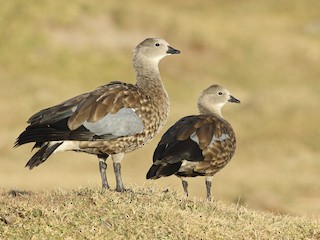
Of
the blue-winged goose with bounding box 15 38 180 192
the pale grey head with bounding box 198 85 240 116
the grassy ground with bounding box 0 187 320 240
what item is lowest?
the grassy ground with bounding box 0 187 320 240

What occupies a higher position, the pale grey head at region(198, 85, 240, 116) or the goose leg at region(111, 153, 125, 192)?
the pale grey head at region(198, 85, 240, 116)

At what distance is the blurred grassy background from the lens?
89.2 feet

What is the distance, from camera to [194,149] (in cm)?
1312

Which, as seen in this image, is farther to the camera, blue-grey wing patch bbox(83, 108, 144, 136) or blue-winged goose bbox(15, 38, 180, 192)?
blue-grey wing patch bbox(83, 108, 144, 136)

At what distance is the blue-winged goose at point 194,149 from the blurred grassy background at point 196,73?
8.94m

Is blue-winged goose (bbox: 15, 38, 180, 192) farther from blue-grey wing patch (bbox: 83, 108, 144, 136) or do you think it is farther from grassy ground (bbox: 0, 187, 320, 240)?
grassy ground (bbox: 0, 187, 320, 240)

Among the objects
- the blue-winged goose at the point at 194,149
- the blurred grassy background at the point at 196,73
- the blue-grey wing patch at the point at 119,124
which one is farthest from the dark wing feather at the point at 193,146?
the blurred grassy background at the point at 196,73

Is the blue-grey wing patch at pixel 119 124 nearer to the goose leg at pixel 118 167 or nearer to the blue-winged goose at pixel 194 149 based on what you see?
the goose leg at pixel 118 167

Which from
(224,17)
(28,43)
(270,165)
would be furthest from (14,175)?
(224,17)

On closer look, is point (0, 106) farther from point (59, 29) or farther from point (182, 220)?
point (182, 220)

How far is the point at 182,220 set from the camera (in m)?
10.8

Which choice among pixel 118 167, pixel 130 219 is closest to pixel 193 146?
pixel 118 167

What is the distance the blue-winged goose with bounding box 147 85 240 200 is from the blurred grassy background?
8937mm

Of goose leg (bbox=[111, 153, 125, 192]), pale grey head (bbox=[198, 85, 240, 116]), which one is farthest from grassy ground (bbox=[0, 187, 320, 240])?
pale grey head (bbox=[198, 85, 240, 116])
